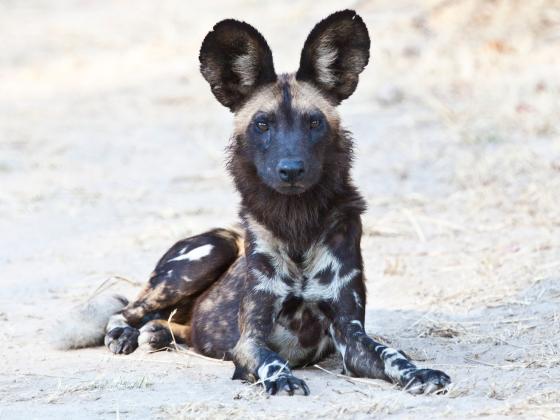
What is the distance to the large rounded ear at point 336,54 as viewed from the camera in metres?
4.35

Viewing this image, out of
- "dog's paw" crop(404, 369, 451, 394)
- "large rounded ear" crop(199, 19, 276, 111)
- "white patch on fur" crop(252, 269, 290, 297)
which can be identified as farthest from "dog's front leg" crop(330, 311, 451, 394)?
"large rounded ear" crop(199, 19, 276, 111)

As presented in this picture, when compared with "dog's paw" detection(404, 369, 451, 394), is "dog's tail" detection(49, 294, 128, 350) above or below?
below

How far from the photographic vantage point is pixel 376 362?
3977 millimetres

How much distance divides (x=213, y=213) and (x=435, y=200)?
149cm

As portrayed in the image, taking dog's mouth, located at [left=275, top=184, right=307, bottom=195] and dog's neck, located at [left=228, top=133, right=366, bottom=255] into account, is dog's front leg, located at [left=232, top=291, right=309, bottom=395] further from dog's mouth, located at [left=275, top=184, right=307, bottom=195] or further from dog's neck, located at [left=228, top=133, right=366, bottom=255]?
dog's mouth, located at [left=275, top=184, right=307, bottom=195]

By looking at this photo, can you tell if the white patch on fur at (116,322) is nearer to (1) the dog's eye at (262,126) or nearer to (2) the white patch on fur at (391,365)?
(1) the dog's eye at (262,126)

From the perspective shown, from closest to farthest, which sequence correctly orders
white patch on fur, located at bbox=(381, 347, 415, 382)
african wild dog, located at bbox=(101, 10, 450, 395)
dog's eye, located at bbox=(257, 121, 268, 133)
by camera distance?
1. white patch on fur, located at bbox=(381, 347, 415, 382)
2. african wild dog, located at bbox=(101, 10, 450, 395)
3. dog's eye, located at bbox=(257, 121, 268, 133)

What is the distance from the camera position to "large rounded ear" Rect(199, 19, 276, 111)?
14.2 feet

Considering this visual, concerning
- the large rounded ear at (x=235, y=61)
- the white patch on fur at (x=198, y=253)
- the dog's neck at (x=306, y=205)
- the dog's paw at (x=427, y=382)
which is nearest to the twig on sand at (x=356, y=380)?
the dog's paw at (x=427, y=382)

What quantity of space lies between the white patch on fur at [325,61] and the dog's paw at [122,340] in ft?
4.48

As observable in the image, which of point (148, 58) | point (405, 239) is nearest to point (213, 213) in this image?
point (405, 239)

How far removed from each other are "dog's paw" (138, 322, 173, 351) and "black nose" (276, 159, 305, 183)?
3.64 ft

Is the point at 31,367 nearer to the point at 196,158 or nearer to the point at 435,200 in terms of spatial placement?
the point at 435,200

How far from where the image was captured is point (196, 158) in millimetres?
9195
